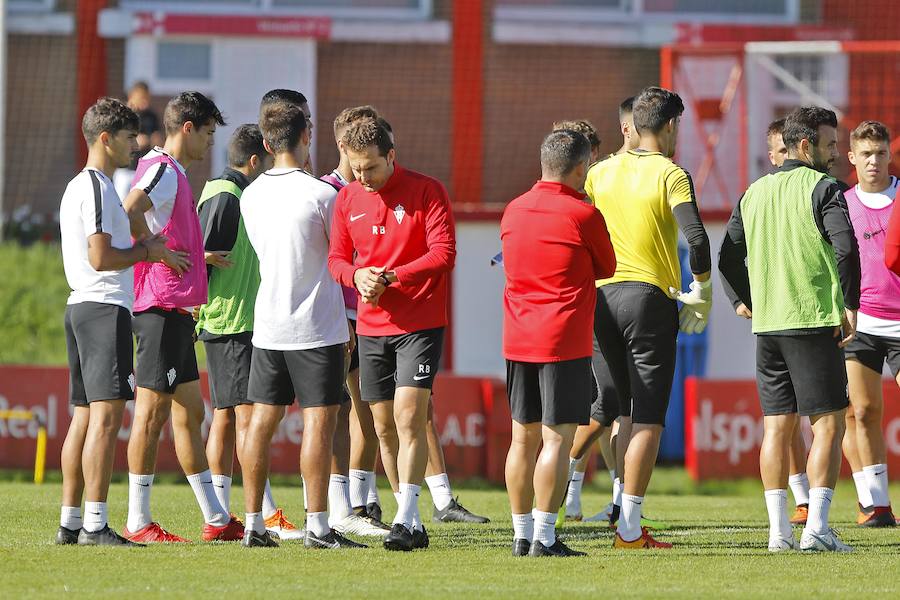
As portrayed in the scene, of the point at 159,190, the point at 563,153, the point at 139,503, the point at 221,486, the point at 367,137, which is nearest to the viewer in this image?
→ the point at 563,153

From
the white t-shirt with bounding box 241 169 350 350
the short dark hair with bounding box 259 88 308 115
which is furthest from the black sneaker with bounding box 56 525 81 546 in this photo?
the short dark hair with bounding box 259 88 308 115

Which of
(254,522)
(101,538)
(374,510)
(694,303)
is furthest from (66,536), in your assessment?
(694,303)

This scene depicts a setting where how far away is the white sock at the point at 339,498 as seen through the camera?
27.2 ft

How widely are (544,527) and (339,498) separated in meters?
1.56

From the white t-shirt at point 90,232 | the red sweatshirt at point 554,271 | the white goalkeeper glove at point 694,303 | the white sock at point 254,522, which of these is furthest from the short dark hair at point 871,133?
the white t-shirt at point 90,232

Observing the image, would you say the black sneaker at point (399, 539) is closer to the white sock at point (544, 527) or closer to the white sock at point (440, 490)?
the white sock at point (544, 527)

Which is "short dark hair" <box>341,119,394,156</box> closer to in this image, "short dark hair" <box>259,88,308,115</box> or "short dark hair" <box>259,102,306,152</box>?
"short dark hair" <box>259,102,306,152</box>

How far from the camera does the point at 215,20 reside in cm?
2142

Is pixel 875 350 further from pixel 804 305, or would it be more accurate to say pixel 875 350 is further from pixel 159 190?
pixel 159 190

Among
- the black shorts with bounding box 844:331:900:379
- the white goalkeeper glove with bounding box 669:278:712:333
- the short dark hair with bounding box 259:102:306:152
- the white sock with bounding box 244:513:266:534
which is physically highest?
the short dark hair with bounding box 259:102:306:152

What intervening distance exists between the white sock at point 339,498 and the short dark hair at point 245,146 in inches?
74.5

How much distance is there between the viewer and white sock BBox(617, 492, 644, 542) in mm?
7625

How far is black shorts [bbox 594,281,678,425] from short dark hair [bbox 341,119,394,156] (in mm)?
1412

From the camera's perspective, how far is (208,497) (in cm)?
808
